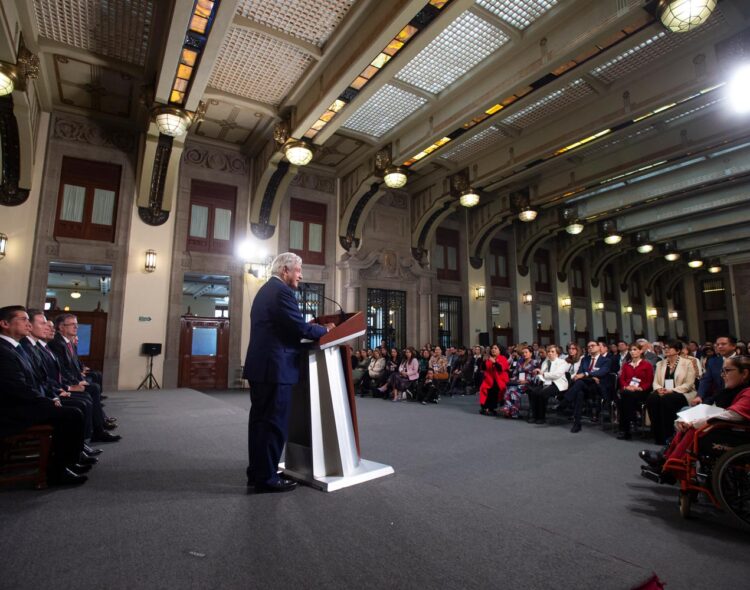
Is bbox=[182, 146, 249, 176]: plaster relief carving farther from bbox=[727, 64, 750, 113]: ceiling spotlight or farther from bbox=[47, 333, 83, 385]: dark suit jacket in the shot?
bbox=[727, 64, 750, 113]: ceiling spotlight

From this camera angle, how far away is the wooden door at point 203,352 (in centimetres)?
981

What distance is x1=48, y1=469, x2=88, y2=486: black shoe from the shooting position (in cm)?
281

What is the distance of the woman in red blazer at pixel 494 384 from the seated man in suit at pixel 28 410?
537cm

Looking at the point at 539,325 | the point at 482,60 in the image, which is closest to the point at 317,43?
the point at 482,60

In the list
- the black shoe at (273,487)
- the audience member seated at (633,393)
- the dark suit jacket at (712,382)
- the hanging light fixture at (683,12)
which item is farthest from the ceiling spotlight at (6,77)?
the dark suit jacket at (712,382)

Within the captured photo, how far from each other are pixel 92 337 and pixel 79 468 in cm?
718

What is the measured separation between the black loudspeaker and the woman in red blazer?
6.96 metres

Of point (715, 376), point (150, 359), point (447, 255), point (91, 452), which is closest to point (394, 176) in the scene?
point (447, 255)

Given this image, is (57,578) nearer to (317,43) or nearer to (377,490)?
(377,490)

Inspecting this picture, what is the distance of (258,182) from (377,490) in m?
9.04

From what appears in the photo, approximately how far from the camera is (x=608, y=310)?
751 inches

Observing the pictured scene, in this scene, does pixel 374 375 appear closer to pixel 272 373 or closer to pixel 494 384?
pixel 494 384

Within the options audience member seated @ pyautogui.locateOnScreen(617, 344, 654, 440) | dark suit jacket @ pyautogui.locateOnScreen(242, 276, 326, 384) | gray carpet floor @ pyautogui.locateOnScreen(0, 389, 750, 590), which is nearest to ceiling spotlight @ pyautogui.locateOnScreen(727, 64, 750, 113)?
audience member seated @ pyautogui.locateOnScreen(617, 344, 654, 440)

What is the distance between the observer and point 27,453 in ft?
9.16
